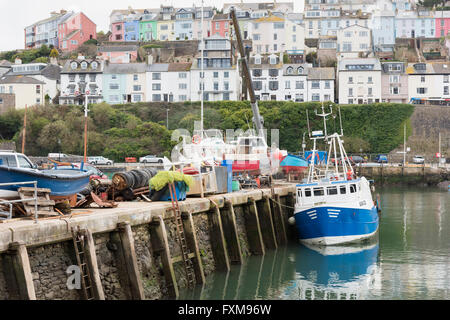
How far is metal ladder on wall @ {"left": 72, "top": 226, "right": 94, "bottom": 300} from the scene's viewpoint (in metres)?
12.5

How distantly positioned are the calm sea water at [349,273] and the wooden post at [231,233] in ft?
1.74

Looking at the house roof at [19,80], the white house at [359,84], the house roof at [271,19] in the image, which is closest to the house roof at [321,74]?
the white house at [359,84]

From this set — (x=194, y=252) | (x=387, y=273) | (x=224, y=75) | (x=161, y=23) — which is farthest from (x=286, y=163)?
(x=161, y=23)

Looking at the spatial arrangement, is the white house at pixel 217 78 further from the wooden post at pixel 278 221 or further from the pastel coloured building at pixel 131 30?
the wooden post at pixel 278 221

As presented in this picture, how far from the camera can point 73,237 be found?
12.5m

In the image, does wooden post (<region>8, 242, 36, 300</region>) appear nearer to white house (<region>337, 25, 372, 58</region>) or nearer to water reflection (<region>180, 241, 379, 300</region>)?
water reflection (<region>180, 241, 379, 300</region>)

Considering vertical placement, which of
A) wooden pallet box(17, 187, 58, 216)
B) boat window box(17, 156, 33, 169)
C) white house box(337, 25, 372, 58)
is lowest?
wooden pallet box(17, 187, 58, 216)

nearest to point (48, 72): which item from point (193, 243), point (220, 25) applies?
point (220, 25)

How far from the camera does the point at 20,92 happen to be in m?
82.3

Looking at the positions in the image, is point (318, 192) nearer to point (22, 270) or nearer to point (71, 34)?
point (22, 270)

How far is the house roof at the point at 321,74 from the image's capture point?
81250 mm

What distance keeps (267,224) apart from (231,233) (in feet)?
14.7

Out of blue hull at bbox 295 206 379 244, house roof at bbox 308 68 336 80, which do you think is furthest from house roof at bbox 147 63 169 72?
blue hull at bbox 295 206 379 244

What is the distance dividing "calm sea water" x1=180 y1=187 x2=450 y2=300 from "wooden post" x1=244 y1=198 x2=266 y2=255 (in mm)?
477
